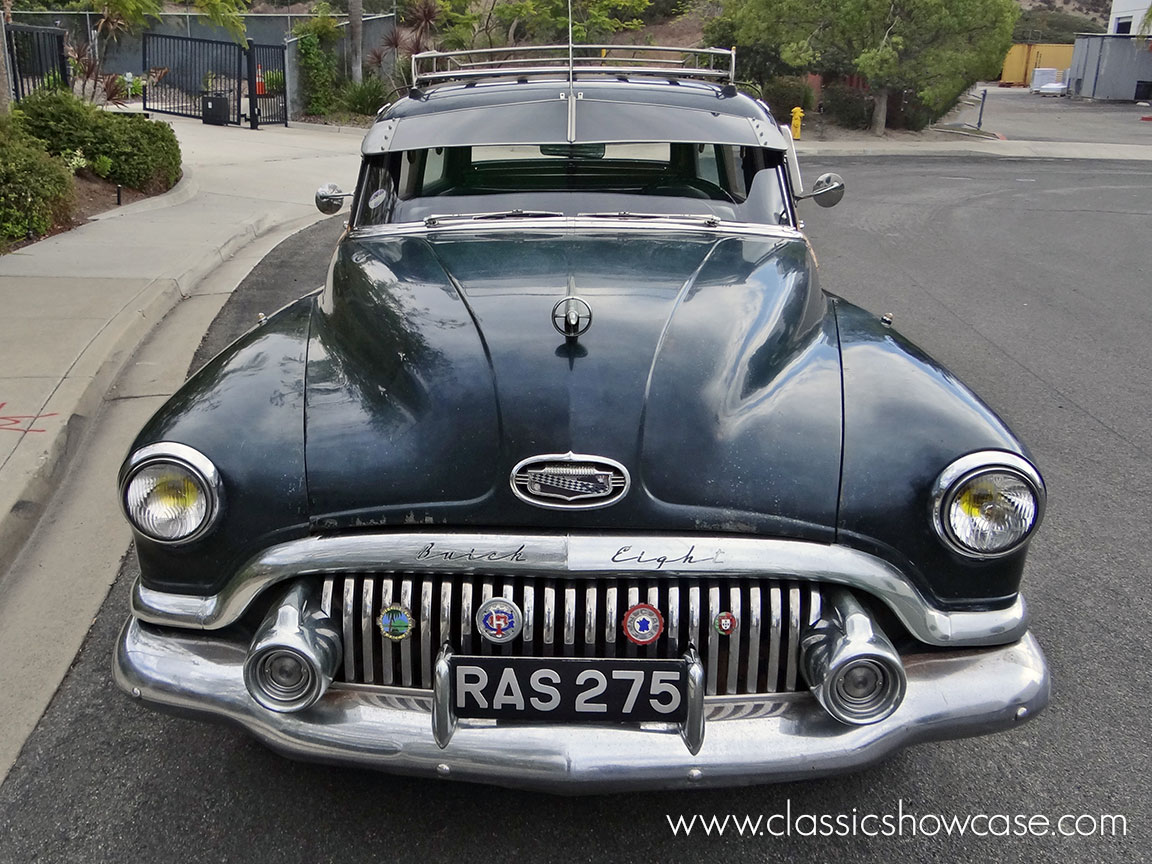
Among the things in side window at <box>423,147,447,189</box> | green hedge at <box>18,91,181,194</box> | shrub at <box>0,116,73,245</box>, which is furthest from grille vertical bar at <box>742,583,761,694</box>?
green hedge at <box>18,91,181,194</box>

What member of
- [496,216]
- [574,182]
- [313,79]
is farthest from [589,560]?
[313,79]

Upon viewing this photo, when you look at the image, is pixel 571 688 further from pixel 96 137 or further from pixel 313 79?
pixel 313 79

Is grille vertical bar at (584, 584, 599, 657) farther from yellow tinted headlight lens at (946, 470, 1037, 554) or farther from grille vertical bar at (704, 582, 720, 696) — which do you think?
yellow tinted headlight lens at (946, 470, 1037, 554)

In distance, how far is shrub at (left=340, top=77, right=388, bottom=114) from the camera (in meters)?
24.8

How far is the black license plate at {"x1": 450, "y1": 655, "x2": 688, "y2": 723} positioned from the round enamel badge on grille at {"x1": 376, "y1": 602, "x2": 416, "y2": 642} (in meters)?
0.15

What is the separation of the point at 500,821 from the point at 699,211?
2.14m

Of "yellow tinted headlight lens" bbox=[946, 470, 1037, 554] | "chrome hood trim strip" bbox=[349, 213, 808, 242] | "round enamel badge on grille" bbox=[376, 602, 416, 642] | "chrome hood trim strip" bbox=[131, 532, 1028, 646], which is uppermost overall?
"chrome hood trim strip" bbox=[349, 213, 808, 242]

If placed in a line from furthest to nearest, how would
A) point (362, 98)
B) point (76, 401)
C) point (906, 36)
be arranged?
1. point (362, 98)
2. point (906, 36)
3. point (76, 401)

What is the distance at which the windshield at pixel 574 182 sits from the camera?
12.4 ft

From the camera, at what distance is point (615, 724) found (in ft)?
7.59

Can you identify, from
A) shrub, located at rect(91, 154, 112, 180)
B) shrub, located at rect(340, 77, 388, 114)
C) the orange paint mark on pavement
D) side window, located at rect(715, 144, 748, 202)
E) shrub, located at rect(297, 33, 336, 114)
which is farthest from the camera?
shrub, located at rect(340, 77, 388, 114)

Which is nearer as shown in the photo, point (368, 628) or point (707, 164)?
point (368, 628)

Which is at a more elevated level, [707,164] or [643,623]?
[707,164]

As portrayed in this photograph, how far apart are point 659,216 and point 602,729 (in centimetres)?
194
